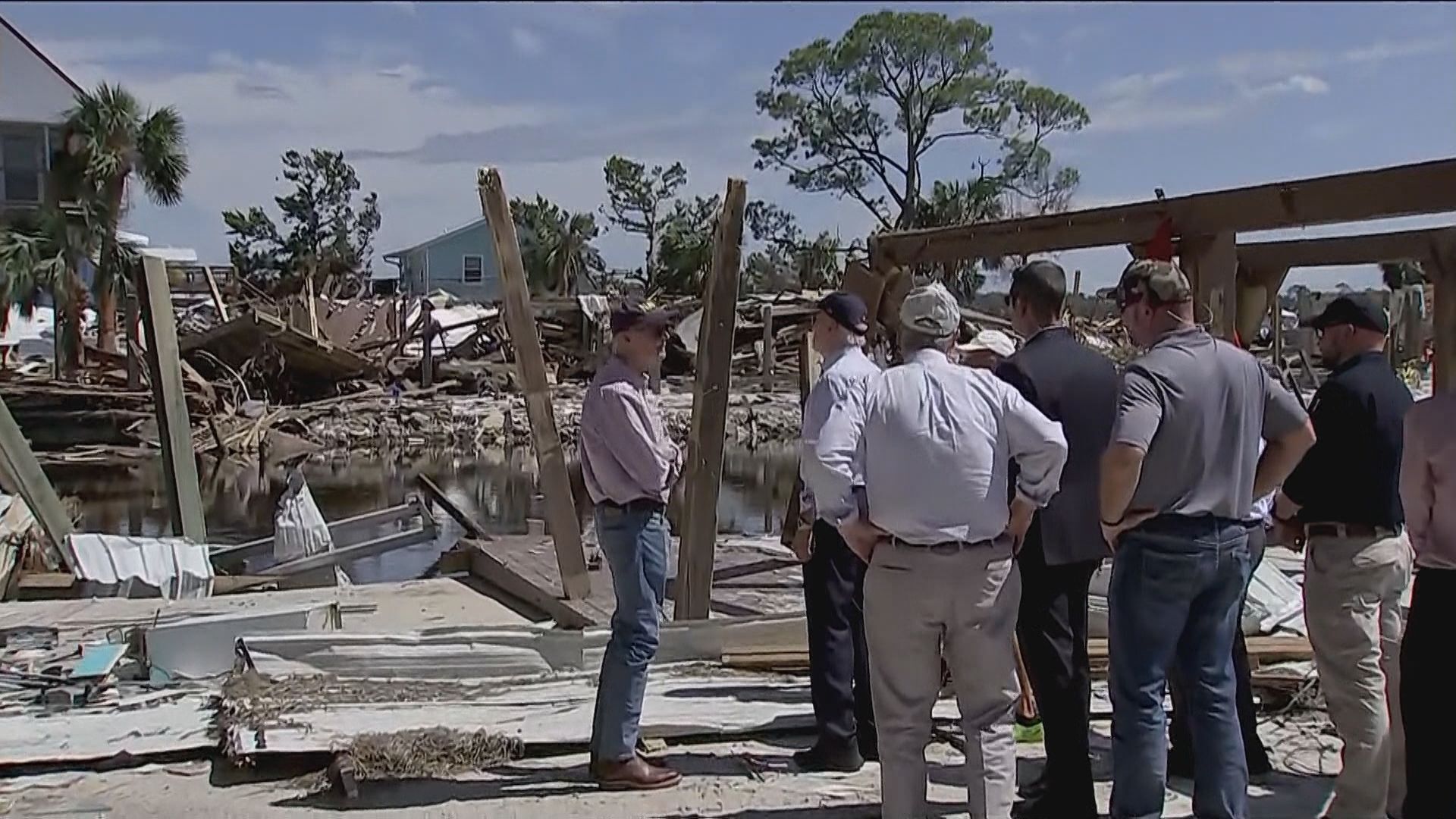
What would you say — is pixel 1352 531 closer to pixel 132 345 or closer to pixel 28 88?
pixel 132 345

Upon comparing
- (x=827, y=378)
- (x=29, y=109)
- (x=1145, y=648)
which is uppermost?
(x=29, y=109)

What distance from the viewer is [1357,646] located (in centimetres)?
405

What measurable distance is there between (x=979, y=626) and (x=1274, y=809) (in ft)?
4.67

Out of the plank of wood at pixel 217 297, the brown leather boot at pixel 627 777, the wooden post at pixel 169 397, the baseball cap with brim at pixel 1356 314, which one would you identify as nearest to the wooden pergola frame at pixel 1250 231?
the baseball cap with brim at pixel 1356 314

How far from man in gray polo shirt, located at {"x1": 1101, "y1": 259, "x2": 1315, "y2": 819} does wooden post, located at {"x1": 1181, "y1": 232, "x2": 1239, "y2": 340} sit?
1.35 metres

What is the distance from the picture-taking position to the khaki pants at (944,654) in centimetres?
371

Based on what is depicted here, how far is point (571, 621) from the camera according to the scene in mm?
7164

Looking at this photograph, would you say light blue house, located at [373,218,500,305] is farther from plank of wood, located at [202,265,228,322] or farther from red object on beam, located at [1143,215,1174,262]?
red object on beam, located at [1143,215,1174,262]

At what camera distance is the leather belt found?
4.04 metres

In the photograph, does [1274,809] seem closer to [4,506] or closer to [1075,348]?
[1075,348]

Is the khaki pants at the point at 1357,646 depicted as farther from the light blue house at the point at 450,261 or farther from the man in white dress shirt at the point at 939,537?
the light blue house at the point at 450,261

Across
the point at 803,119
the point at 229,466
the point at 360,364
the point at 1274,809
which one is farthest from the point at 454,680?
the point at 803,119

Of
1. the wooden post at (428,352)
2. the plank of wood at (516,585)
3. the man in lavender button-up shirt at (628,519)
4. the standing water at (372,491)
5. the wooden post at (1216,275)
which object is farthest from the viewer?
the wooden post at (428,352)

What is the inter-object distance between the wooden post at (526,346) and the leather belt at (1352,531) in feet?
11.3
